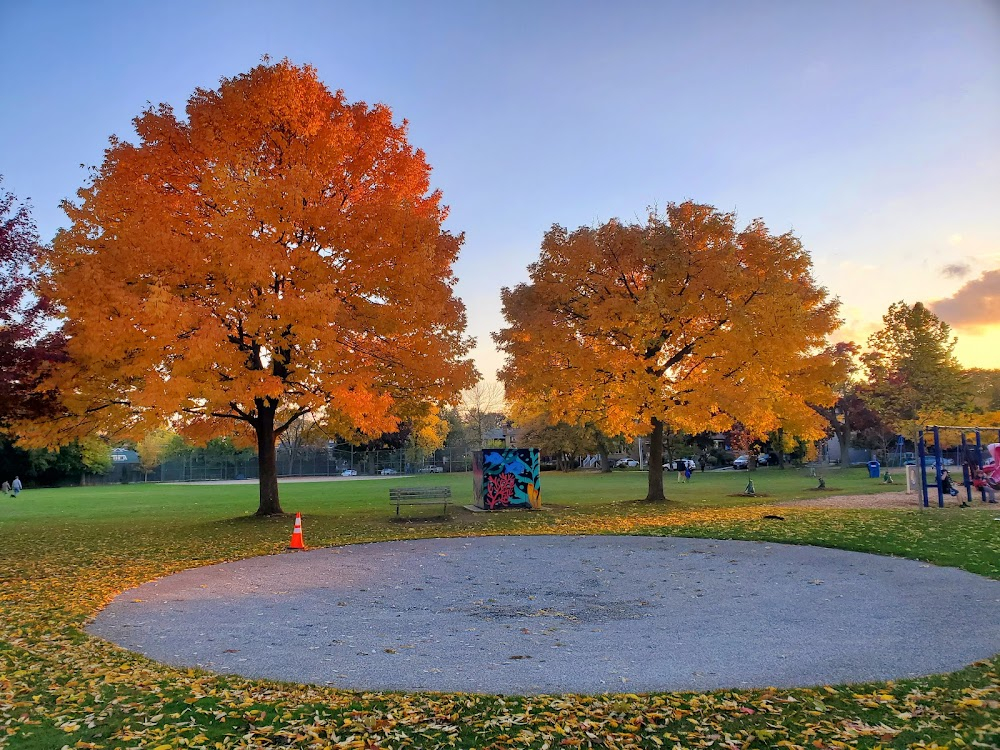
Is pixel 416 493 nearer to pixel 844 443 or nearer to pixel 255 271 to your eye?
pixel 255 271

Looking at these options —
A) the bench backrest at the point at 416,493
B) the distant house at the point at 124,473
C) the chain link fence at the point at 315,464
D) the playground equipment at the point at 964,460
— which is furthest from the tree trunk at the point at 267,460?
the distant house at the point at 124,473

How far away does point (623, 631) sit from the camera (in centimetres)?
720

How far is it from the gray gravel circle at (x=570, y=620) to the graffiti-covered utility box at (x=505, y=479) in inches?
391

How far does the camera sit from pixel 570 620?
777 centimetres

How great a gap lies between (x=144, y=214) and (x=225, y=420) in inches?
293

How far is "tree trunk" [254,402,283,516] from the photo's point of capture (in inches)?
797

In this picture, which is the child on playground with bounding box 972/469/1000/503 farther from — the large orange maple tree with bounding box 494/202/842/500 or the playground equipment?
the large orange maple tree with bounding box 494/202/842/500

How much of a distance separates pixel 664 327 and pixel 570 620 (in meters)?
14.9

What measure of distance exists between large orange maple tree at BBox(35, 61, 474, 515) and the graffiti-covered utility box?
3.86m

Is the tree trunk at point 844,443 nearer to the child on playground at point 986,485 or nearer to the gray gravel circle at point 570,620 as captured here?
the child on playground at point 986,485

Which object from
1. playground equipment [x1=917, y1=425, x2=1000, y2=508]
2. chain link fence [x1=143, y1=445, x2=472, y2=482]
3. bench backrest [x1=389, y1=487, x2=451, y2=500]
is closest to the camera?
playground equipment [x1=917, y1=425, x2=1000, y2=508]

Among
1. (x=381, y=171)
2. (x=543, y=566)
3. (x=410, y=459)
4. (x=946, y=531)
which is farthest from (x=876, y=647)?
(x=410, y=459)

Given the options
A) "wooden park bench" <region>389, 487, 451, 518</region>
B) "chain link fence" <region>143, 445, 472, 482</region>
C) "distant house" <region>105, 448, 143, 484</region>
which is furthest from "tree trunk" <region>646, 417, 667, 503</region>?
"distant house" <region>105, 448, 143, 484</region>

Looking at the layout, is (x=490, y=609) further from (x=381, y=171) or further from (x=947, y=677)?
(x=381, y=171)
